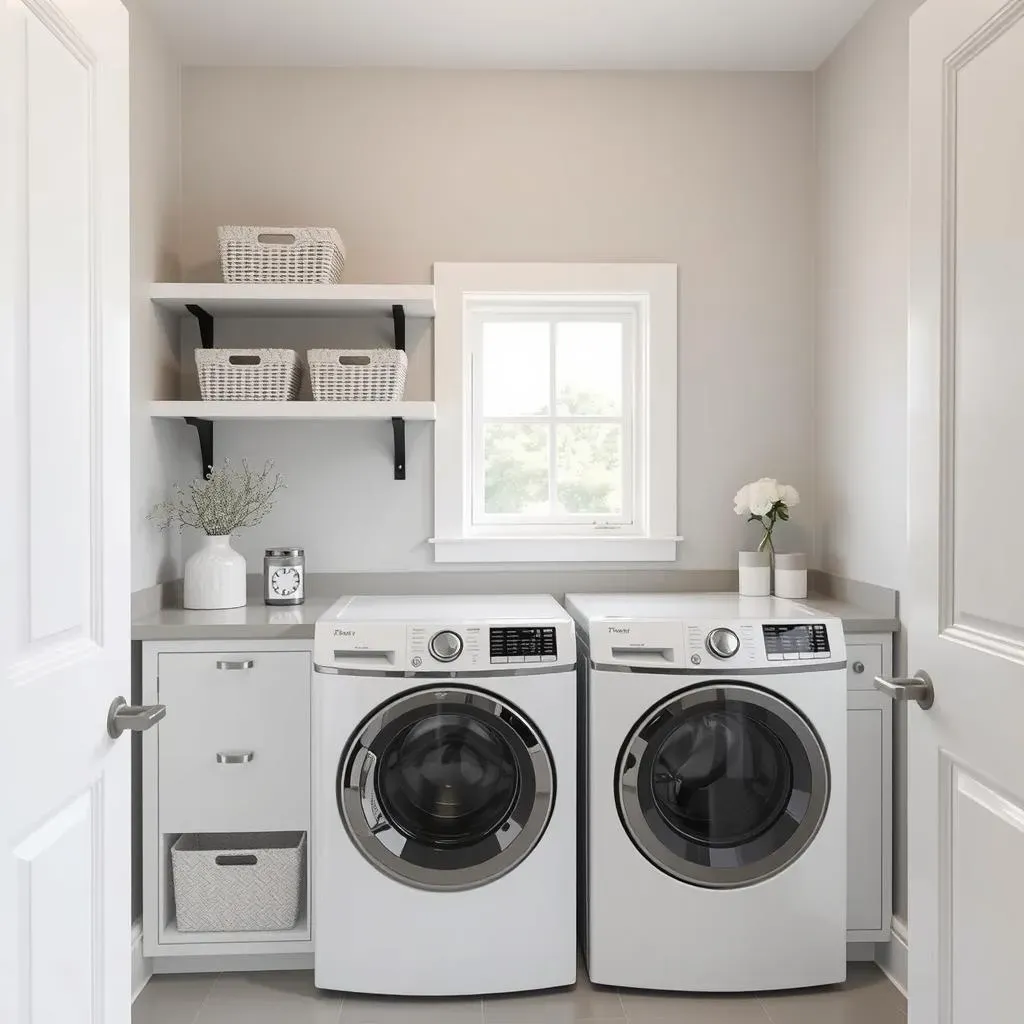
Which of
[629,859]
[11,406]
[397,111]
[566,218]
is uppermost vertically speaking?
[397,111]

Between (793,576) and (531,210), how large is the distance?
4.62 ft

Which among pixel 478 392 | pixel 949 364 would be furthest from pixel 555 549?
pixel 949 364

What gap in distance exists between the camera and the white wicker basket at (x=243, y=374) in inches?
107

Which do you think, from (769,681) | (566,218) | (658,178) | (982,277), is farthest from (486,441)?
(982,277)

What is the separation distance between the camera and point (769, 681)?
232 centimetres

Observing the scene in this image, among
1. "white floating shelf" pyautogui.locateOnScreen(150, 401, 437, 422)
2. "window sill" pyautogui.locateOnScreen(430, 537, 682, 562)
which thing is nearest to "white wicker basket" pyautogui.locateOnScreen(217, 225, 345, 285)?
"white floating shelf" pyautogui.locateOnScreen(150, 401, 437, 422)

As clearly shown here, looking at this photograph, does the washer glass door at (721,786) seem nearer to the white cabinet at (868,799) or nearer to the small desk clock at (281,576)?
the white cabinet at (868,799)

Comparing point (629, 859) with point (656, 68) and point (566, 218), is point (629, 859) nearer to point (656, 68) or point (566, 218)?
point (566, 218)

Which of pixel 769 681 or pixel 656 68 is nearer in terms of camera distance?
pixel 769 681

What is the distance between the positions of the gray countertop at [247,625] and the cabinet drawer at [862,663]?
0.14 ft

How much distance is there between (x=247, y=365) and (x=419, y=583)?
858mm

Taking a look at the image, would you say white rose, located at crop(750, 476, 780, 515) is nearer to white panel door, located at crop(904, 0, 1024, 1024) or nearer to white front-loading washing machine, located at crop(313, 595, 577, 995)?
white front-loading washing machine, located at crop(313, 595, 577, 995)

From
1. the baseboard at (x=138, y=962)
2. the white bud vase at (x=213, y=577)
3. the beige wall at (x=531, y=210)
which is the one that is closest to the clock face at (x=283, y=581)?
the white bud vase at (x=213, y=577)

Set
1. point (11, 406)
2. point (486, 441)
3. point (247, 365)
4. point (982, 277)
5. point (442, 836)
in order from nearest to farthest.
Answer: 1. point (11, 406)
2. point (982, 277)
3. point (442, 836)
4. point (247, 365)
5. point (486, 441)
